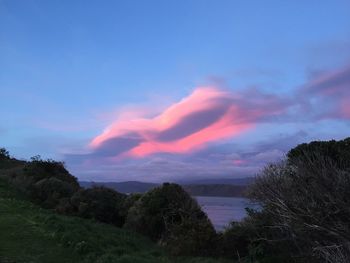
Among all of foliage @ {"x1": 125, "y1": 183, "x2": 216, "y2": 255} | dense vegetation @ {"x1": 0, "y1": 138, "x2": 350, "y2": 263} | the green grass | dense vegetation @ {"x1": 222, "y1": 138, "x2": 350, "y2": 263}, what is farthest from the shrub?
dense vegetation @ {"x1": 222, "y1": 138, "x2": 350, "y2": 263}

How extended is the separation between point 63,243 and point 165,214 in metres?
7.65

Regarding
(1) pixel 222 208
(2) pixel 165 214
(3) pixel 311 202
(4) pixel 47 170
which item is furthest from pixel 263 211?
(4) pixel 47 170

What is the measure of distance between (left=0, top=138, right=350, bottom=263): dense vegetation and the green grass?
1111 mm

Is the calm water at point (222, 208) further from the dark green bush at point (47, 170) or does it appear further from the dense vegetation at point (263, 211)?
the dark green bush at point (47, 170)

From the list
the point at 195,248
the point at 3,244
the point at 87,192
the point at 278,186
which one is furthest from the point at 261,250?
Answer: the point at 87,192

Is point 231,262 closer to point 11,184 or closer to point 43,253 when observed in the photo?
point 43,253

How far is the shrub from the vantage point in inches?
1009

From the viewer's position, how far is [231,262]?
15461 mm

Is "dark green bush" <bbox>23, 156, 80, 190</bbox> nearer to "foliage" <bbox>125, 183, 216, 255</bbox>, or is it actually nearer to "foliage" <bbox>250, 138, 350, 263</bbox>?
"foliage" <bbox>125, 183, 216, 255</bbox>

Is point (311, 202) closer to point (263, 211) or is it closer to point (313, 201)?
point (313, 201)

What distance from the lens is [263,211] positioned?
1452 centimetres

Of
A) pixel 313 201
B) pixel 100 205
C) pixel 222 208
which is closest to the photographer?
pixel 313 201

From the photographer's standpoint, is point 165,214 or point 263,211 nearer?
point 263,211

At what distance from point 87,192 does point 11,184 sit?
6.10m
